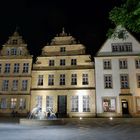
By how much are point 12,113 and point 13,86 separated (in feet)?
13.4

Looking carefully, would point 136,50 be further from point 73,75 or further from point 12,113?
point 12,113

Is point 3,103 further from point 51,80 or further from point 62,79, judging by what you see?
point 62,79

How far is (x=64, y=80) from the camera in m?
32.8

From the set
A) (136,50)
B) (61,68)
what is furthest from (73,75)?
(136,50)

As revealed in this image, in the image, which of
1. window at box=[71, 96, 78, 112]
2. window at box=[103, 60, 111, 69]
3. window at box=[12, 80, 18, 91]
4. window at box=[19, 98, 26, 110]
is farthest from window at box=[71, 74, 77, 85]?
window at box=[12, 80, 18, 91]

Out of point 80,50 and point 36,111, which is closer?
point 36,111

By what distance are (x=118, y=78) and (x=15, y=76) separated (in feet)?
50.3

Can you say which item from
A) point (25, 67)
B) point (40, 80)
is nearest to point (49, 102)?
point (40, 80)

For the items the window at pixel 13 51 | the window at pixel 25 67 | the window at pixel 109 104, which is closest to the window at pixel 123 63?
the window at pixel 109 104

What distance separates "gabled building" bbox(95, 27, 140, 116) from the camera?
30188 mm

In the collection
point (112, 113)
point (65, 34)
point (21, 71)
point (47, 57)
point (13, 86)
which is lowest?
point (112, 113)

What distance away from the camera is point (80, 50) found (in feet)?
109

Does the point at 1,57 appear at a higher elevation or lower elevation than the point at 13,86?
higher

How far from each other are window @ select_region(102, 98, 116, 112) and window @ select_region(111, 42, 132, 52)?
288 inches
